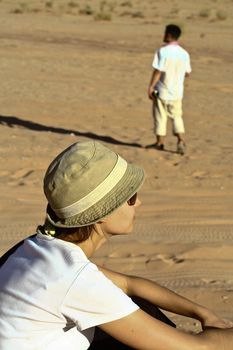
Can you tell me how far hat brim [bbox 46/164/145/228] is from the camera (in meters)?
2.82

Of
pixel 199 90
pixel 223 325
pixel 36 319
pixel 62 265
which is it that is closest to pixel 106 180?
pixel 62 265

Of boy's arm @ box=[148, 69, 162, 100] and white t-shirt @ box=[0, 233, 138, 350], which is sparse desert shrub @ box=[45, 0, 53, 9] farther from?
white t-shirt @ box=[0, 233, 138, 350]

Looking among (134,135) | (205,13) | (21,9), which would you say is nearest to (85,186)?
(134,135)

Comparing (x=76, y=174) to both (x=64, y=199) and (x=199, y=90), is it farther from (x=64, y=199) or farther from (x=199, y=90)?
(x=199, y=90)

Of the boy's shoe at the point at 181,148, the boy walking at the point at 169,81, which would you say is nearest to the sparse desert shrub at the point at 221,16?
the boy walking at the point at 169,81

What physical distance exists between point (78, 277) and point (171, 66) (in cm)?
826

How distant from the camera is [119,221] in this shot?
2.94 m

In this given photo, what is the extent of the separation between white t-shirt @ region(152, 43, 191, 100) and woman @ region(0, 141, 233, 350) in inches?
309

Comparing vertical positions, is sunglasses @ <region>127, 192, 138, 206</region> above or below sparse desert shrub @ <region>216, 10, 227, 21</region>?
above

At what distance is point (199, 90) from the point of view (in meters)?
16.6

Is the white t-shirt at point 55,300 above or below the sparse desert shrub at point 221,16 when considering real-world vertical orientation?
above

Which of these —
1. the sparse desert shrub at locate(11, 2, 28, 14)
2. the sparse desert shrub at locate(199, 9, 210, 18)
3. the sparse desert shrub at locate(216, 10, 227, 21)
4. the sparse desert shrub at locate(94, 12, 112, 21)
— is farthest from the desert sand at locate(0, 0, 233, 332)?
the sparse desert shrub at locate(199, 9, 210, 18)

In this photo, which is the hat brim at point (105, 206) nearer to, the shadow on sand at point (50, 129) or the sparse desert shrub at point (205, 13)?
the shadow on sand at point (50, 129)

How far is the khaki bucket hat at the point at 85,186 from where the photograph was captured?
280cm
